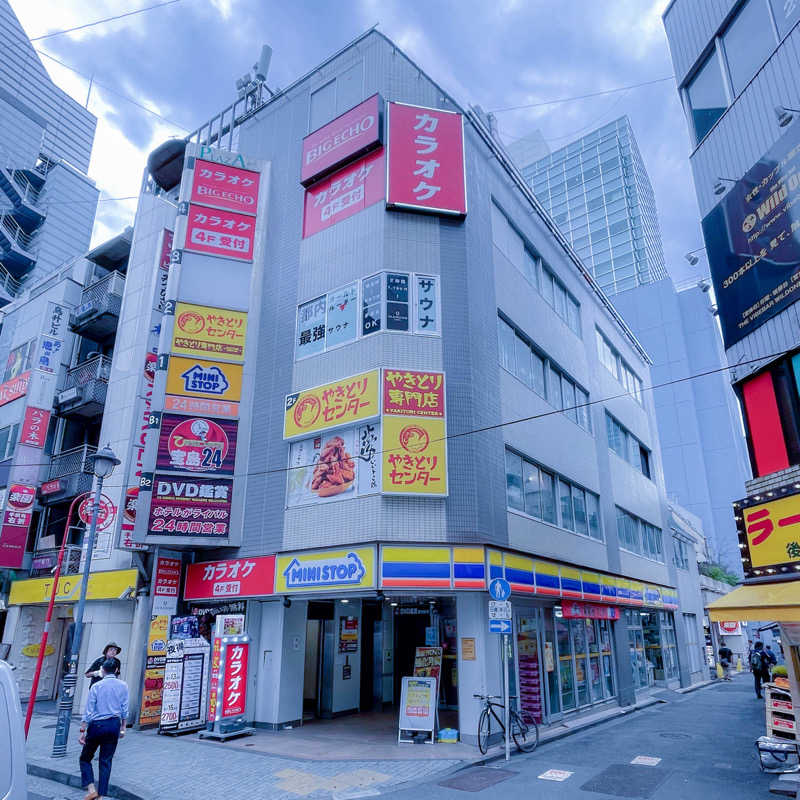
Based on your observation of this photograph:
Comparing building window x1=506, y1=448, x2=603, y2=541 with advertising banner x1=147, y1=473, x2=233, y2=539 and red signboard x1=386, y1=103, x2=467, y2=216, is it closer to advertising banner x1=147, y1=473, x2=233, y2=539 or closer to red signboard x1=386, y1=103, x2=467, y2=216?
red signboard x1=386, y1=103, x2=467, y2=216

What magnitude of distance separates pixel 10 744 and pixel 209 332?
1380cm

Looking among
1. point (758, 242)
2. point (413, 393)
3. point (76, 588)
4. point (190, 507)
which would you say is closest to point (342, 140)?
point (413, 393)

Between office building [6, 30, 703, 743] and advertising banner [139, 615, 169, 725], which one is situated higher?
office building [6, 30, 703, 743]

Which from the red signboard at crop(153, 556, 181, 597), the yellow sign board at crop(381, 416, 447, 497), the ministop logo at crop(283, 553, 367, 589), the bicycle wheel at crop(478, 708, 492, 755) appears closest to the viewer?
the bicycle wheel at crop(478, 708, 492, 755)

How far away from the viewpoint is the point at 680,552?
32625 mm

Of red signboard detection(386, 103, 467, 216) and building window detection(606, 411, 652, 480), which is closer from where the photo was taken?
red signboard detection(386, 103, 467, 216)

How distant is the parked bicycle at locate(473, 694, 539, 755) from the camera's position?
11.8 metres

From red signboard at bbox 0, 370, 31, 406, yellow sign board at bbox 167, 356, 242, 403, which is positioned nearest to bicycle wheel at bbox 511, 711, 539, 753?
yellow sign board at bbox 167, 356, 242, 403

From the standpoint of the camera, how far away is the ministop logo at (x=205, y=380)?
637 inches

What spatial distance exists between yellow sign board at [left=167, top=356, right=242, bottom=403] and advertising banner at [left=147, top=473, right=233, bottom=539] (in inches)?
91.8

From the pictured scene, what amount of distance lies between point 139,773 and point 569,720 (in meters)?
11.1

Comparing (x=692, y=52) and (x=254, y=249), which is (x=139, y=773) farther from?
(x=692, y=52)

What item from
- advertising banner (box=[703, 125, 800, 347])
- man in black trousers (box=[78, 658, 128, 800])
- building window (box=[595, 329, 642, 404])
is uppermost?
building window (box=[595, 329, 642, 404])

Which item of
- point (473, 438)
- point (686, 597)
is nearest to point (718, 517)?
point (686, 597)
